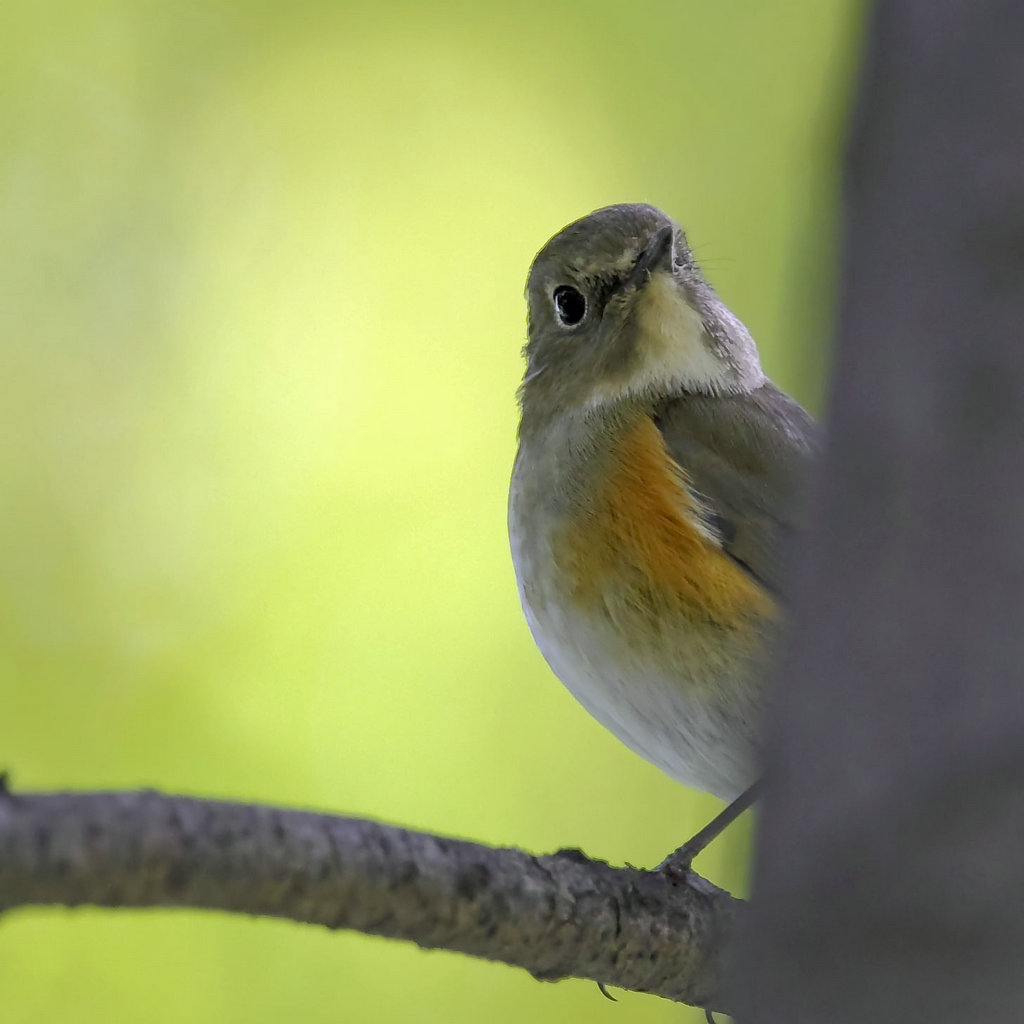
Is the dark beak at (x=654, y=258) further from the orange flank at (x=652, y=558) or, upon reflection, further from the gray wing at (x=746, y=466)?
the orange flank at (x=652, y=558)

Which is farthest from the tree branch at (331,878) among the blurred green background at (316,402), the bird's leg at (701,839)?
the blurred green background at (316,402)

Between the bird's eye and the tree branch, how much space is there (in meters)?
1.62

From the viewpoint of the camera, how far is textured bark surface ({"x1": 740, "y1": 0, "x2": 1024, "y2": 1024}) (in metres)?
0.86

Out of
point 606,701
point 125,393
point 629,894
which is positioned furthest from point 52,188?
point 629,894

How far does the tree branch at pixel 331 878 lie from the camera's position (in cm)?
132

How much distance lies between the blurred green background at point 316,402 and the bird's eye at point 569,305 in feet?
3.11

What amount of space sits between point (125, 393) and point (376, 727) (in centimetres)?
159

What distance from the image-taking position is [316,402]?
509cm

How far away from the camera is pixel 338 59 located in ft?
19.6

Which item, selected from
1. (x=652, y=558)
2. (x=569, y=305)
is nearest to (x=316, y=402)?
(x=569, y=305)

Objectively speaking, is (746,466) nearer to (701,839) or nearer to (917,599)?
(701,839)

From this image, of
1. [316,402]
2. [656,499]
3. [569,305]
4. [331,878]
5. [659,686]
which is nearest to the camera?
[331,878]

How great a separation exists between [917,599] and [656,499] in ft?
6.56

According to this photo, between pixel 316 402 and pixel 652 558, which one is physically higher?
pixel 316 402
